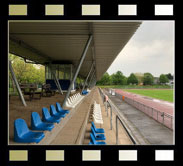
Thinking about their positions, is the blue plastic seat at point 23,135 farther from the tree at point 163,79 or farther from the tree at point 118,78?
the tree at point 163,79

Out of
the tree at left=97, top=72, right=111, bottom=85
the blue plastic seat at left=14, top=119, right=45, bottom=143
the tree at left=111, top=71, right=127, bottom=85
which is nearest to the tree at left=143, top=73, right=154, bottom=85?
the tree at left=111, top=71, right=127, bottom=85

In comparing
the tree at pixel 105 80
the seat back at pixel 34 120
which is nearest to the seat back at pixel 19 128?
the seat back at pixel 34 120

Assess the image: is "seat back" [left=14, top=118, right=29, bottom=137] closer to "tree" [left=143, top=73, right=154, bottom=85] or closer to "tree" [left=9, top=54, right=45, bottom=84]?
"tree" [left=9, top=54, right=45, bottom=84]

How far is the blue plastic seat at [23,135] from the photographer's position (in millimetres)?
3583

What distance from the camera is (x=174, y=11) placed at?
2986mm

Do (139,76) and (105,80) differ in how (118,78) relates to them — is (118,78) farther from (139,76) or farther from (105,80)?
(139,76)

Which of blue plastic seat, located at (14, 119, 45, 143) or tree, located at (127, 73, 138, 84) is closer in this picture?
blue plastic seat, located at (14, 119, 45, 143)

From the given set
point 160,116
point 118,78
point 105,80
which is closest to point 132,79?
point 118,78

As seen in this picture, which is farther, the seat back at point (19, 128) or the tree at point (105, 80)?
the tree at point (105, 80)

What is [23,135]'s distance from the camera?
12.7ft

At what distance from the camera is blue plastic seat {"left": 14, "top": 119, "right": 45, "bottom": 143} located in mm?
3583

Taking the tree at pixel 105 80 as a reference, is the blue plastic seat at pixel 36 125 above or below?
below
